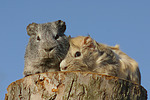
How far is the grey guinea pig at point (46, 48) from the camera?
579 centimetres

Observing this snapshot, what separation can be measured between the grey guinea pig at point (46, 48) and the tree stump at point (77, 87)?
4.69 feet

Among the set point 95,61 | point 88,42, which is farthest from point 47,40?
point 95,61

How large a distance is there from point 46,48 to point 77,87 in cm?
181

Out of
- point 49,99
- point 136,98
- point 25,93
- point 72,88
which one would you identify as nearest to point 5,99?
point 25,93

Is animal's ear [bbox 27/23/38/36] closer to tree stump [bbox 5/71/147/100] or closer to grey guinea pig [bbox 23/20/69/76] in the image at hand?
grey guinea pig [bbox 23/20/69/76]

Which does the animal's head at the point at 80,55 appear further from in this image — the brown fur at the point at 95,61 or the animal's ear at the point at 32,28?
the animal's ear at the point at 32,28

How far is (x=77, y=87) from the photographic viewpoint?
4.14 metres

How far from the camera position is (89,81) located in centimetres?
418

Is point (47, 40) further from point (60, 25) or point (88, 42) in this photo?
point (88, 42)

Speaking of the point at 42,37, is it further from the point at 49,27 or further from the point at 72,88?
the point at 72,88

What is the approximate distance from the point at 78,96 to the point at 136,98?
36.5 inches

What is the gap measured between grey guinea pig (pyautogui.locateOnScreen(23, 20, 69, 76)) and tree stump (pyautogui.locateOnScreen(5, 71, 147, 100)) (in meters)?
1.43

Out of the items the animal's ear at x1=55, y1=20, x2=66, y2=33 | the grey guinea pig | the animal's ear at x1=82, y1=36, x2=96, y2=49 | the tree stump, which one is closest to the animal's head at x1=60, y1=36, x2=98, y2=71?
the animal's ear at x1=82, y1=36, x2=96, y2=49

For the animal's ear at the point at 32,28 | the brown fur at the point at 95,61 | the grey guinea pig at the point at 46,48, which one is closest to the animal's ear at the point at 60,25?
the grey guinea pig at the point at 46,48
